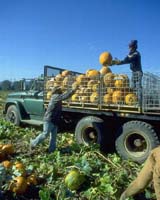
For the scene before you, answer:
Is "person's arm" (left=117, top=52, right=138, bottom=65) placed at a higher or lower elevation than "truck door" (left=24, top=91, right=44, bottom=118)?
higher

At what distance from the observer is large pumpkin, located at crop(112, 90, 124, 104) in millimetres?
9156

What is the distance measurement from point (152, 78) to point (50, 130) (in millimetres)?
3007

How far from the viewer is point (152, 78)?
28.1 feet

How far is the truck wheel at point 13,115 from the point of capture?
43.4 feet

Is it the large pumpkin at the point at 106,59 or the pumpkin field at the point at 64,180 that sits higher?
the large pumpkin at the point at 106,59

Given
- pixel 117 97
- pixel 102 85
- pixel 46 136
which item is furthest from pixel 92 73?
pixel 46 136

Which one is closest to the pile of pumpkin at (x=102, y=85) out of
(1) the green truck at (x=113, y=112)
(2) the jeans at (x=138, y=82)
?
(1) the green truck at (x=113, y=112)

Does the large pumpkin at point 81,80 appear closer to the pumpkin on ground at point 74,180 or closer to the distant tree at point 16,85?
the pumpkin on ground at point 74,180

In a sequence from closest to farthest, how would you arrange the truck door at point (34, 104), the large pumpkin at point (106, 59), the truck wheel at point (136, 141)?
the truck wheel at point (136, 141) → the large pumpkin at point (106, 59) → the truck door at point (34, 104)

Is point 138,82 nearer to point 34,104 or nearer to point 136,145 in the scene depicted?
point 136,145

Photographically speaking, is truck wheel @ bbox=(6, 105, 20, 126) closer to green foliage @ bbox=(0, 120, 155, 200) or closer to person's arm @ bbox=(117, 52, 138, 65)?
green foliage @ bbox=(0, 120, 155, 200)

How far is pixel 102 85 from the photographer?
964cm

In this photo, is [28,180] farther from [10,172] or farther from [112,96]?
[112,96]

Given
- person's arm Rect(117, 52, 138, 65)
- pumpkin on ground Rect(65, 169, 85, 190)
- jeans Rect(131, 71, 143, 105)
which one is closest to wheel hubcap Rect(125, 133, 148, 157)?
jeans Rect(131, 71, 143, 105)
